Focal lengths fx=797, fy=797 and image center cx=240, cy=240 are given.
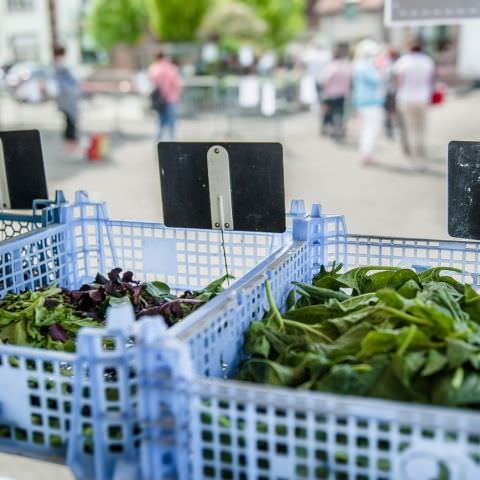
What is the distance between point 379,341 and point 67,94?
10.7 m

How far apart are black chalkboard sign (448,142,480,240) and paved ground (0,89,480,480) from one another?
1973 millimetres

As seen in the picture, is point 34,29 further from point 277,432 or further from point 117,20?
point 277,432

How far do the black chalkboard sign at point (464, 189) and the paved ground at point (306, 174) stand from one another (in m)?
1.97

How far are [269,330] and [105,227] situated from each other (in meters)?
1.09

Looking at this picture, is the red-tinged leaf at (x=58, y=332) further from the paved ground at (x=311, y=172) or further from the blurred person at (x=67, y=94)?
the blurred person at (x=67, y=94)

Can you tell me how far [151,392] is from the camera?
133 centimetres

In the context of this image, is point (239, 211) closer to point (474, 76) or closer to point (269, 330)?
point (269, 330)

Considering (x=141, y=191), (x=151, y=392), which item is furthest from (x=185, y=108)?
(x=151, y=392)

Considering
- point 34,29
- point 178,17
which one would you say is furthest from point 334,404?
point 34,29

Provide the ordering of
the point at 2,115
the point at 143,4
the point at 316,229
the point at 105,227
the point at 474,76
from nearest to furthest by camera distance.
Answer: the point at 316,229, the point at 105,227, the point at 2,115, the point at 474,76, the point at 143,4

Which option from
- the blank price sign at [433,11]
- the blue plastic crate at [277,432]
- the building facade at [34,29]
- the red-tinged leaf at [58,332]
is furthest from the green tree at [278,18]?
the blue plastic crate at [277,432]

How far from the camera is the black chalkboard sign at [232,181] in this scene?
210 cm

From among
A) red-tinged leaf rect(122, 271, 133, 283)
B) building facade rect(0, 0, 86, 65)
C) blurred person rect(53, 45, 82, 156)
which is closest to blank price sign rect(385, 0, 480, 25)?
red-tinged leaf rect(122, 271, 133, 283)

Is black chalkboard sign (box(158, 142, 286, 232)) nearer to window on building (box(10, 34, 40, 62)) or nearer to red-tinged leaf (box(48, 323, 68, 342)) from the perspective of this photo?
red-tinged leaf (box(48, 323, 68, 342))
